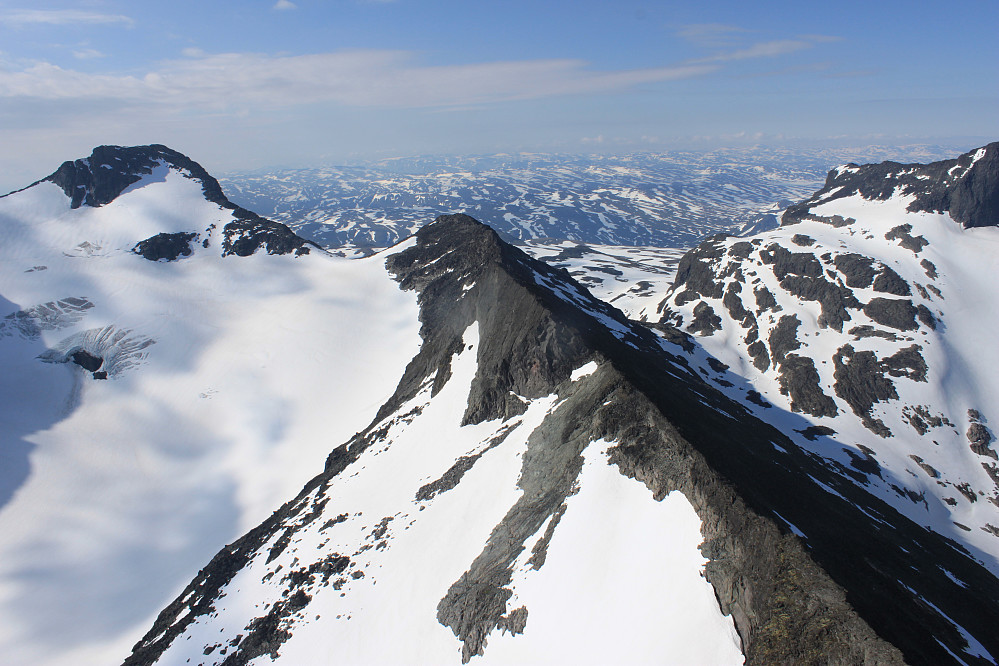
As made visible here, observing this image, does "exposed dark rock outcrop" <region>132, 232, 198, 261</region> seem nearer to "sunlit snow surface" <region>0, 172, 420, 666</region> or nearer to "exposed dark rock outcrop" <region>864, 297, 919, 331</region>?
"sunlit snow surface" <region>0, 172, 420, 666</region>

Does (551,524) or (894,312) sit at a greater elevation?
(551,524)

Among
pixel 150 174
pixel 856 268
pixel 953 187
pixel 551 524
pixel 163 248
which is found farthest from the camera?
pixel 150 174

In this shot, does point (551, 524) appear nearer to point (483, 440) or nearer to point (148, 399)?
point (483, 440)

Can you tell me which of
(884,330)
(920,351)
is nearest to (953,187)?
(884,330)

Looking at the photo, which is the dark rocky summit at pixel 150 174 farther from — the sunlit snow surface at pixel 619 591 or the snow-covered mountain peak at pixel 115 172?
the sunlit snow surface at pixel 619 591

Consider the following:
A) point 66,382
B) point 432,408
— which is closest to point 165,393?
point 66,382

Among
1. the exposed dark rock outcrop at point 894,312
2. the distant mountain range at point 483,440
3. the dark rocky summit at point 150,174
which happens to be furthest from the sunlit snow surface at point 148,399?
the exposed dark rock outcrop at point 894,312

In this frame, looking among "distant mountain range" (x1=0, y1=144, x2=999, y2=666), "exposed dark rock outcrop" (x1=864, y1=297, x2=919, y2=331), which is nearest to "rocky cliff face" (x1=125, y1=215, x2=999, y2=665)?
"distant mountain range" (x1=0, y1=144, x2=999, y2=666)
